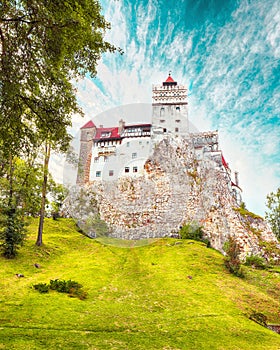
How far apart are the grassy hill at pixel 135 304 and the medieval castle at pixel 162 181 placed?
12.9 meters

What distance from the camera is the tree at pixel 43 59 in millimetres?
7113

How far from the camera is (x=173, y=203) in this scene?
121ft

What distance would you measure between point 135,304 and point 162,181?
28468mm

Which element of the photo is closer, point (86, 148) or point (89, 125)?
point (86, 148)

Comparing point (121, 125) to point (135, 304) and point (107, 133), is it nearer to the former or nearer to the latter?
point (107, 133)

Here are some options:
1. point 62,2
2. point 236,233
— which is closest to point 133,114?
point 236,233

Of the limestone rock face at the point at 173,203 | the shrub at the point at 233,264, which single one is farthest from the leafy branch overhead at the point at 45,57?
the limestone rock face at the point at 173,203

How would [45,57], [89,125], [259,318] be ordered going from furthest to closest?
[89,125]
[259,318]
[45,57]

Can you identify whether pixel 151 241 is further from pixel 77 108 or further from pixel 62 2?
pixel 62 2

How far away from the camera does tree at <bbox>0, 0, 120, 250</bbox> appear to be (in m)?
7.11

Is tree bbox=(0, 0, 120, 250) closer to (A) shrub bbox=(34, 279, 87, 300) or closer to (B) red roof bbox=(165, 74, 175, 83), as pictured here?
(A) shrub bbox=(34, 279, 87, 300)

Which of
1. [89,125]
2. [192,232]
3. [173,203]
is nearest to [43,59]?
[192,232]

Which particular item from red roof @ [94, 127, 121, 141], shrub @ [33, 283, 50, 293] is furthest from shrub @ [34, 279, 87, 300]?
red roof @ [94, 127, 121, 141]

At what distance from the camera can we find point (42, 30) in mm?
7559
